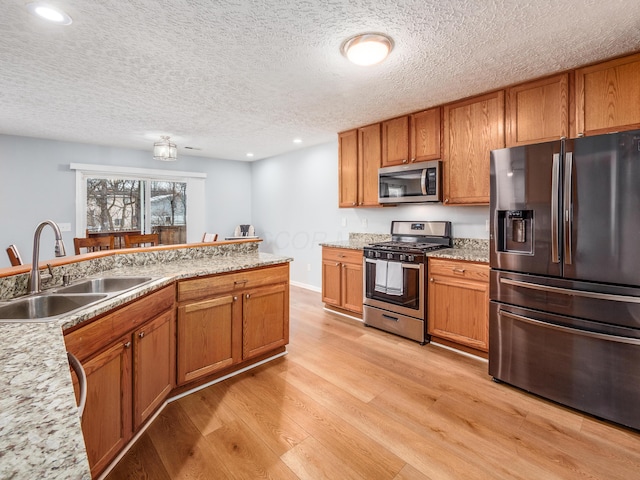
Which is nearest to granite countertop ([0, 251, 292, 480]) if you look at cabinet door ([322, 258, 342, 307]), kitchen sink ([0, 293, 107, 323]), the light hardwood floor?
kitchen sink ([0, 293, 107, 323])

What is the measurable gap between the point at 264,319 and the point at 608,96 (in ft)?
9.86

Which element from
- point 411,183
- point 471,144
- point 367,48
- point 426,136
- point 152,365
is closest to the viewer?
point 152,365

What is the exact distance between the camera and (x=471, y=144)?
297 cm

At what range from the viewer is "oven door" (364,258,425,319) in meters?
3.10

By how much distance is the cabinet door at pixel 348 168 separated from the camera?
4023mm

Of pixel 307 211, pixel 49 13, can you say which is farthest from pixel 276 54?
pixel 307 211

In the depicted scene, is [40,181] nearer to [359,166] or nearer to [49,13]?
[49,13]

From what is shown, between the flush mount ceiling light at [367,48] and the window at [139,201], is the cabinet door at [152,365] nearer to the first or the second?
the flush mount ceiling light at [367,48]

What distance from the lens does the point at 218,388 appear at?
2.37 metres

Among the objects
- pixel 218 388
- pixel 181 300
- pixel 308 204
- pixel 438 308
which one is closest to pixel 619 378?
pixel 438 308

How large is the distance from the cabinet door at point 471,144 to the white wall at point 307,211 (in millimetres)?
484

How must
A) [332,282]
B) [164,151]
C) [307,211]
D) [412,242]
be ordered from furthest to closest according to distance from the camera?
[307,211] < [332,282] < [164,151] < [412,242]

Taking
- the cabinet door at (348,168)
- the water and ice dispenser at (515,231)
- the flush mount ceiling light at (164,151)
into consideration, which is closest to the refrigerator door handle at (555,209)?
the water and ice dispenser at (515,231)

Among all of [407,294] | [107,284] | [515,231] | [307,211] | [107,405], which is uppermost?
[307,211]
